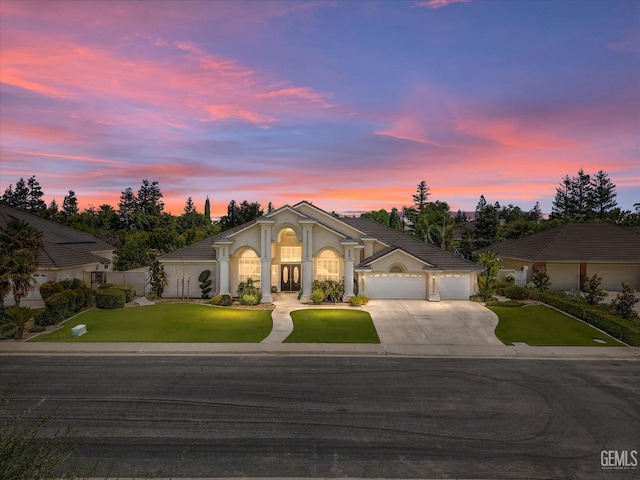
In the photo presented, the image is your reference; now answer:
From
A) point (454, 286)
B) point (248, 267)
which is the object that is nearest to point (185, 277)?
point (248, 267)

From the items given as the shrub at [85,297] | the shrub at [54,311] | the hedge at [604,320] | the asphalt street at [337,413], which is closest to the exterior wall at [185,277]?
the shrub at [85,297]

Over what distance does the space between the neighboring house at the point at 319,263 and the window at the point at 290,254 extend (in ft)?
2.43

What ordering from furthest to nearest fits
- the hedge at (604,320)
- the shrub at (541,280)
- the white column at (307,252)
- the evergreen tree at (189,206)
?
the evergreen tree at (189,206) < the shrub at (541,280) < the white column at (307,252) < the hedge at (604,320)

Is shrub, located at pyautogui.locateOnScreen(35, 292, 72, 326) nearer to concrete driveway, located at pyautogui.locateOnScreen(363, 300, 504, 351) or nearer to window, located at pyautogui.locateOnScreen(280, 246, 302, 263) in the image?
window, located at pyautogui.locateOnScreen(280, 246, 302, 263)

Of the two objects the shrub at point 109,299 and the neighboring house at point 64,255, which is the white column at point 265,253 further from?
the neighboring house at point 64,255

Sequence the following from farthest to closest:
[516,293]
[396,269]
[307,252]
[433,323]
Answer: [396,269]
[516,293]
[307,252]
[433,323]

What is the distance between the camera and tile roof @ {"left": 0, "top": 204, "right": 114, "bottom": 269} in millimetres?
27812

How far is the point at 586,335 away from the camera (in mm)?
20312

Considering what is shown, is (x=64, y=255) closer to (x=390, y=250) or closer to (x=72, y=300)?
(x=72, y=300)

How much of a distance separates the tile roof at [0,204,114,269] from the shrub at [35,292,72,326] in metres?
4.85

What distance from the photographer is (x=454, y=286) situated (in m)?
29.8

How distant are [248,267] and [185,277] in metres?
5.56

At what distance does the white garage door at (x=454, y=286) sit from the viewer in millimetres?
29766

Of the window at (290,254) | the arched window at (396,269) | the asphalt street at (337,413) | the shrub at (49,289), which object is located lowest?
the asphalt street at (337,413)
